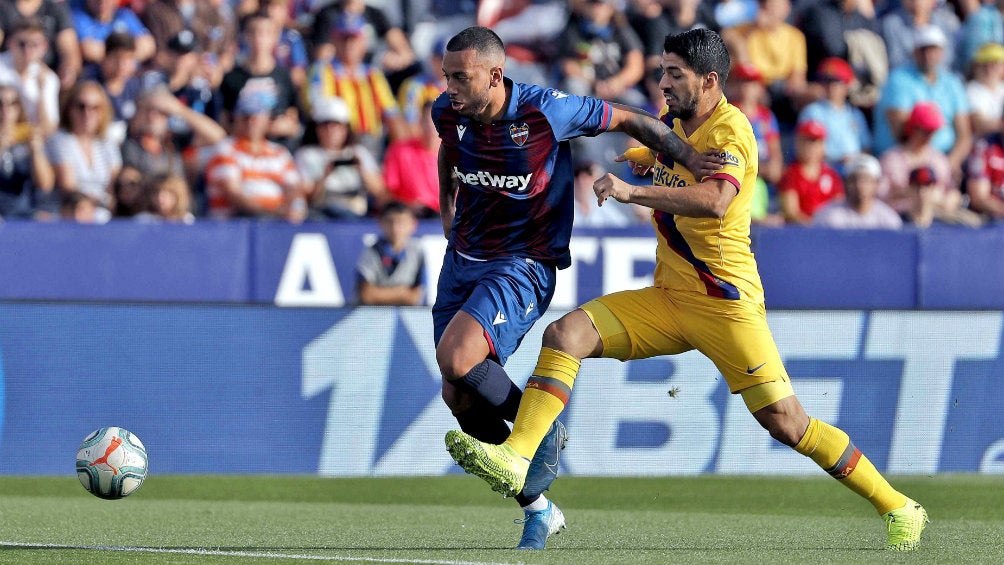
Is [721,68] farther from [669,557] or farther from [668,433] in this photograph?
[668,433]

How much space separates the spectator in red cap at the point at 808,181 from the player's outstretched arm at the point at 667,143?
7.73 m

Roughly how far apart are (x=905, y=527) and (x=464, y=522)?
95.8 inches

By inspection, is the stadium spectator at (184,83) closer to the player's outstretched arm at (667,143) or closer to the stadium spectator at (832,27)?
the stadium spectator at (832,27)

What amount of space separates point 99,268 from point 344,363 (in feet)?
8.74

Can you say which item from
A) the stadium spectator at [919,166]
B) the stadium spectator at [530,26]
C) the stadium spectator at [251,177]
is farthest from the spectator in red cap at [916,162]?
the stadium spectator at [251,177]

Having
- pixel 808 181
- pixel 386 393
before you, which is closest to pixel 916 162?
pixel 808 181

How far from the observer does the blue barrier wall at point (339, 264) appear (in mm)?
12328

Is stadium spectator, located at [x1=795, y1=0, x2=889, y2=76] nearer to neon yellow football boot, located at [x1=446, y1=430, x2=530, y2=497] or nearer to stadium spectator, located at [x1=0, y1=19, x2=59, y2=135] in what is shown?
stadium spectator, located at [x1=0, y1=19, x2=59, y2=135]

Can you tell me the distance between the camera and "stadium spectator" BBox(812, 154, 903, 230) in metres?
13.8

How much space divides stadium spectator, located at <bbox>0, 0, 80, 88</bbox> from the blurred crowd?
2cm

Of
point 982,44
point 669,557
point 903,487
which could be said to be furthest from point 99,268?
point 982,44

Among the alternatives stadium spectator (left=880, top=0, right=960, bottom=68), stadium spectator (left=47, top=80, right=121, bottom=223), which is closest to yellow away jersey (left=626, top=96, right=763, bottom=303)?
stadium spectator (left=47, top=80, right=121, bottom=223)

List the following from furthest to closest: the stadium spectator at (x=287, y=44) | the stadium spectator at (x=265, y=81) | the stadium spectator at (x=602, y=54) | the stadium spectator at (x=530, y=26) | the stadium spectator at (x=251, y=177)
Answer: the stadium spectator at (x=530, y=26) < the stadium spectator at (x=602, y=54) < the stadium spectator at (x=287, y=44) < the stadium spectator at (x=265, y=81) < the stadium spectator at (x=251, y=177)

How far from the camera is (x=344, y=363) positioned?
10.9 metres
